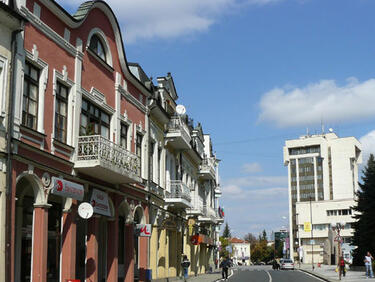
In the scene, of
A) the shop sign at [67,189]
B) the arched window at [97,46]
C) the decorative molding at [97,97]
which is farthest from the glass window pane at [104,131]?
the shop sign at [67,189]

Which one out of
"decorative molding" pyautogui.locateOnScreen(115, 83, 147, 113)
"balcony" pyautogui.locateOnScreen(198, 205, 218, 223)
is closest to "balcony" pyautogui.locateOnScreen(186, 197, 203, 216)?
"balcony" pyautogui.locateOnScreen(198, 205, 218, 223)

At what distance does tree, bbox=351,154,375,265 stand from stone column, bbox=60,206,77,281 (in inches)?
1382

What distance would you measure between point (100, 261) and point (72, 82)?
24.7 feet

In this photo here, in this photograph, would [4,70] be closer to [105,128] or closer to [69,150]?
[69,150]

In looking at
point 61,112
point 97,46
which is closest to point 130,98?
point 97,46

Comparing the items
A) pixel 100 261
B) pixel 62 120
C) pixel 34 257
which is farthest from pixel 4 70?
pixel 100 261

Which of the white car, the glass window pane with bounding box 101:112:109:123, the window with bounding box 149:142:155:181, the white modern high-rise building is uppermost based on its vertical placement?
the white modern high-rise building

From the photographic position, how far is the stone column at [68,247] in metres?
17.7

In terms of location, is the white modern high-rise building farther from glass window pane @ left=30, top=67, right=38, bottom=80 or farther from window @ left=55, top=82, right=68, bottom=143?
glass window pane @ left=30, top=67, right=38, bottom=80

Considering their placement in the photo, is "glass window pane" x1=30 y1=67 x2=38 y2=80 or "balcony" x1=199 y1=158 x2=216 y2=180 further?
"balcony" x1=199 y1=158 x2=216 y2=180

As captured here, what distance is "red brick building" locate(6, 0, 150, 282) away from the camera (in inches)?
624

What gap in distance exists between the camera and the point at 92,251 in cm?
1997

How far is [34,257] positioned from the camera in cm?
1597

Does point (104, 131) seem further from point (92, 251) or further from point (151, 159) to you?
point (151, 159)
